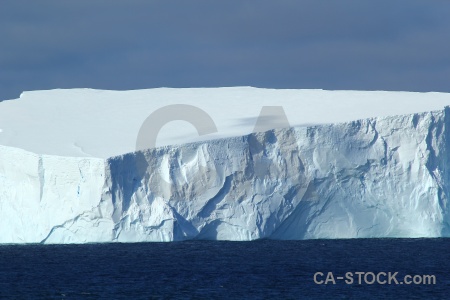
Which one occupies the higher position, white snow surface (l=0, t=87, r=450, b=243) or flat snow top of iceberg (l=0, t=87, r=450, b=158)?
flat snow top of iceberg (l=0, t=87, r=450, b=158)

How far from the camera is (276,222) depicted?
28641mm

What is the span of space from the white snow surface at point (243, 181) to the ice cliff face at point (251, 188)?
26 millimetres

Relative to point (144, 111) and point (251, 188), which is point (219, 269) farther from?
point (144, 111)

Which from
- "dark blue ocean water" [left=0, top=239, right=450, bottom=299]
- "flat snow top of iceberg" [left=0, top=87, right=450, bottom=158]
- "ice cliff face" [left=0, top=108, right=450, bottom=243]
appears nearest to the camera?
"dark blue ocean water" [left=0, top=239, right=450, bottom=299]

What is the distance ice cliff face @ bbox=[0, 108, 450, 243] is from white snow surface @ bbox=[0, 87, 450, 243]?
0.03 metres

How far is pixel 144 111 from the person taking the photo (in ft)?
109

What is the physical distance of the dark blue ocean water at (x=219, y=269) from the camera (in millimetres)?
21469

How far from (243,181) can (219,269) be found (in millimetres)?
4375

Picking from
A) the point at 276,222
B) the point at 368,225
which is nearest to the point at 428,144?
the point at 368,225

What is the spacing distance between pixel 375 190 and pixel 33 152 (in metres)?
8.96

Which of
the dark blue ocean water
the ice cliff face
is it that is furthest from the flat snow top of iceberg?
the dark blue ocean water

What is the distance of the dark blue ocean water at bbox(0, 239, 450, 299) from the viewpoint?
2147cm

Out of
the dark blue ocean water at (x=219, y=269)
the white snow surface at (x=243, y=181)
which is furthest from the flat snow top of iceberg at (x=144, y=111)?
the dark blue ocean water at (x=219, y=269)

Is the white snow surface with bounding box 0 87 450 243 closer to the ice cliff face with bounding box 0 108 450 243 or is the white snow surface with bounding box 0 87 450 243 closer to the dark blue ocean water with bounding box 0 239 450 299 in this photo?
the ice cliff face with bounding box 0 108 450 243
